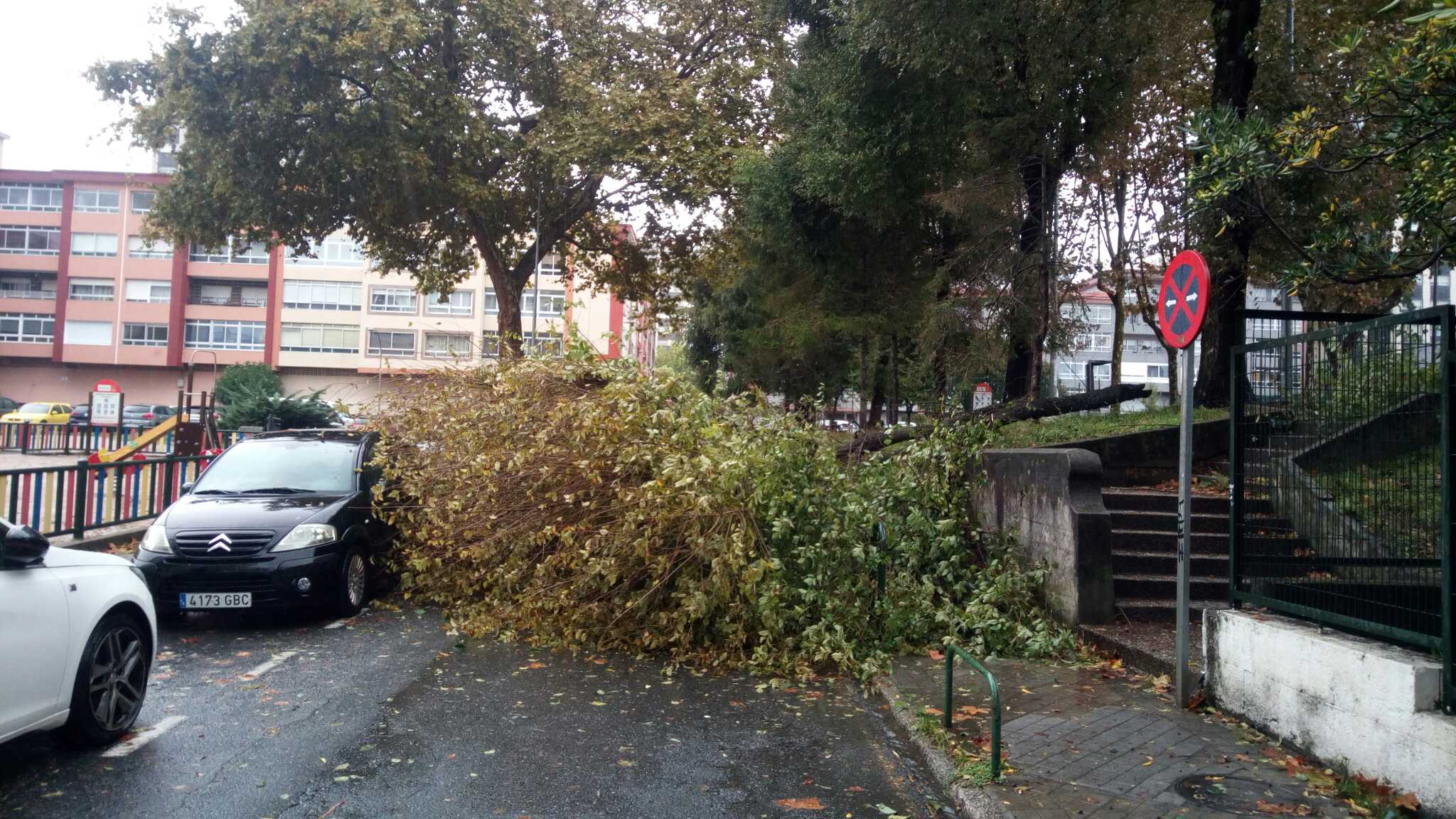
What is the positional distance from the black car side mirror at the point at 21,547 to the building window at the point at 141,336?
59.8m

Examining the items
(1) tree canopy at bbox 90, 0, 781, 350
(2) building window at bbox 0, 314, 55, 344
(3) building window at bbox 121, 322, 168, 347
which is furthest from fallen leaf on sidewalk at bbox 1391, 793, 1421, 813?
(2) building window at bbox 0, 314, 55, 344

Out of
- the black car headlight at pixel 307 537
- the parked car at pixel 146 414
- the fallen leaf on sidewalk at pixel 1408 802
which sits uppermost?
the parked car at pixel 146 414

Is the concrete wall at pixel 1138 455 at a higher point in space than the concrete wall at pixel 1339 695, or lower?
higher

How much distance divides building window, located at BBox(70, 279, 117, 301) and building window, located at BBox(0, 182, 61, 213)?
167 inches

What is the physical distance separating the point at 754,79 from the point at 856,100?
797 centimetres

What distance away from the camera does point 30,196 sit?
57.4 metres

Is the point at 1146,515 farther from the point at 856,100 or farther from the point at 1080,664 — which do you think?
the point at 856,100

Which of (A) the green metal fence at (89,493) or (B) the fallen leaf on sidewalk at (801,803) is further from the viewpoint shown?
(A) the green metal fence at (89,493)

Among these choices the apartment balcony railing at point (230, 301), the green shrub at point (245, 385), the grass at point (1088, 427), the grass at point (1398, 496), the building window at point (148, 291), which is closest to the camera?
the grass at point (1398, 496)

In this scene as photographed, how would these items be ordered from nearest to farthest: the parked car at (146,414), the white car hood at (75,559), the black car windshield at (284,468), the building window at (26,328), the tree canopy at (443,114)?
the white car hood at (75,559), the black car windshield at (284,468), the tree canopy at (443,114), the parked car at (146,414), the building window at (26,328)

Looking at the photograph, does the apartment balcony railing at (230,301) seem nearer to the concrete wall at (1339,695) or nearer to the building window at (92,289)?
the building window at (92,289)

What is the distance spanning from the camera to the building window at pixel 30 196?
5725cm

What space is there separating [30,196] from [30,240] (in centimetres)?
248

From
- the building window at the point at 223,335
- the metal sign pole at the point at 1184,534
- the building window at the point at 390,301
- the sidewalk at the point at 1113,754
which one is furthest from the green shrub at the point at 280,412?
the building window at the point at 223,335
